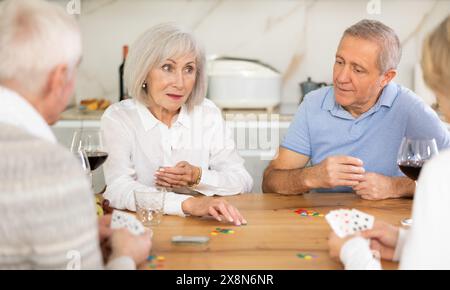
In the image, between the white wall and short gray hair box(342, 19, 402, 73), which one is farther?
the white wall

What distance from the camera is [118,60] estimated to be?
373 cm

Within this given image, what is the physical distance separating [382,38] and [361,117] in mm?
281

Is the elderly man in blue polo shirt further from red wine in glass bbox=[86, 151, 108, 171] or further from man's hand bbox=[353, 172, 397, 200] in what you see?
red wine in glass bbox=[86, 151, 108, 171]

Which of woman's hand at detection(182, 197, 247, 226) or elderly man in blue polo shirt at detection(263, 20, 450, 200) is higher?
elderly man in blue polo shirt at detection(263, 20, 450, 200)

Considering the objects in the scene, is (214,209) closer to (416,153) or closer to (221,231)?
(221,231)

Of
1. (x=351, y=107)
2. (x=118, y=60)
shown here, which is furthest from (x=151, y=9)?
(x=351, y=107)

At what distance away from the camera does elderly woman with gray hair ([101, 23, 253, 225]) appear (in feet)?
7.02

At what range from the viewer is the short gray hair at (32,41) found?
3.75 feet

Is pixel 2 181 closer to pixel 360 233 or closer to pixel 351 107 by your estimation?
pixel 360 233

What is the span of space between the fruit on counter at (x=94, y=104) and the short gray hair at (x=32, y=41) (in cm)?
236

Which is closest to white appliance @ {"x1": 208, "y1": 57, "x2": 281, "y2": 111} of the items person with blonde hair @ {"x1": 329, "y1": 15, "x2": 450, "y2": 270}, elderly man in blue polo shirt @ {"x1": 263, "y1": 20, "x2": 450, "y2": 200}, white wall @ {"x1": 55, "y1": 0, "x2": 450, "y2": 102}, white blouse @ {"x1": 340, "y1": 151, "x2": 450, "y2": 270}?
white wall @ {"x1": 55, "y1": 0, "x2": 450, "y2": 102}

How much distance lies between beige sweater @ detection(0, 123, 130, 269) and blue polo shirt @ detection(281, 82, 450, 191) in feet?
4.44

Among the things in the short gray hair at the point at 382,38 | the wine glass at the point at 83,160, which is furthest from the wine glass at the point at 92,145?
the short gray hair at the point at 382,38
